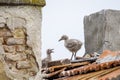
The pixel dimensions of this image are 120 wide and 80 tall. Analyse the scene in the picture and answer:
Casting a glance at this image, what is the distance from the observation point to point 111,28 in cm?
918

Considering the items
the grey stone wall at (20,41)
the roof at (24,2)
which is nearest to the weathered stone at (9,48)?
the grey stone wall at (20,41)

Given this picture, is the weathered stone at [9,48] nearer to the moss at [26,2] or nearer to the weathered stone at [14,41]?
the weathered stone at [14,41]

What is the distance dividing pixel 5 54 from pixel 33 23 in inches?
22.0

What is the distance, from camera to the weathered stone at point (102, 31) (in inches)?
358

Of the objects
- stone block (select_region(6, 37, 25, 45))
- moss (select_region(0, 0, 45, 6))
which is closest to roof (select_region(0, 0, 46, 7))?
moss (select_region(0, 0, 45, 6))

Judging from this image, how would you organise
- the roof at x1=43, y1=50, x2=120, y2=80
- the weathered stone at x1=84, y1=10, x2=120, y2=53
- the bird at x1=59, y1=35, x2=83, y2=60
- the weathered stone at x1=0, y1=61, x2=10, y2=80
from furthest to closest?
the bird at x1=59, y1=35, x2=83, y2=60, the weathered stone at x1=84, y1=10, x2=120, y2=53, the roof at x1=43, y1=50, x2=120, y2=80, the weathered stone at x1=0, y1=61, x2=10, y2=80

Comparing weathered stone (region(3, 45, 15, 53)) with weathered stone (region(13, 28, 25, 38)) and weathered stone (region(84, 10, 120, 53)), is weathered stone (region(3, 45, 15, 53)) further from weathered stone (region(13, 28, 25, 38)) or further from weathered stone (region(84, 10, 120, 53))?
weathered stone (region(84, 10, 120, 53))

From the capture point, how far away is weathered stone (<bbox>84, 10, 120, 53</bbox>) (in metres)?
9.10

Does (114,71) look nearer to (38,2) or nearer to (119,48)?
(38,2)

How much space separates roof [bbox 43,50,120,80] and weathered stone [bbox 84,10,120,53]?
101cm

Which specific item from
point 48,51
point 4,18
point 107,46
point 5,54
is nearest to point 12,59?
point 5,54

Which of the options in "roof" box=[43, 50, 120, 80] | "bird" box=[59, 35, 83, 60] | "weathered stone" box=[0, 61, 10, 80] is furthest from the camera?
"bird" box=[59, 35, 83, 60]

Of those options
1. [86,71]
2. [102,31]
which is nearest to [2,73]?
[86,71]

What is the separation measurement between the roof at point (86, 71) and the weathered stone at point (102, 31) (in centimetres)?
101
